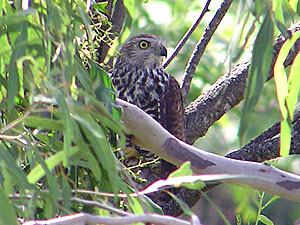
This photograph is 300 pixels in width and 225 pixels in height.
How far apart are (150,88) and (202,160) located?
4.65ft

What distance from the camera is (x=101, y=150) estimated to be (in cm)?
132

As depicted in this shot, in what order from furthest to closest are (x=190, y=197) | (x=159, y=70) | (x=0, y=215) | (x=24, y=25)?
(x=159, y=70) → (x=190, y=197) → (x=24, y=25) → (x=0, y=215)

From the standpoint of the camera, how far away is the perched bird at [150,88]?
2.97m

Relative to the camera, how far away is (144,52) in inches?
138

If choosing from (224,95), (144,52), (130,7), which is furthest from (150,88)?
(130,7)

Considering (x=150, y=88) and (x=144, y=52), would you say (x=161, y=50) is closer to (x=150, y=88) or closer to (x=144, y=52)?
(x=144, y=52)

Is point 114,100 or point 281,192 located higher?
point 114,100

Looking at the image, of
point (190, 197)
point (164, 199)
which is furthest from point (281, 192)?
point (164, 199)

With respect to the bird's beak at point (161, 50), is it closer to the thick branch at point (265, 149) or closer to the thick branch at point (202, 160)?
the thick branch at point (265, 149)

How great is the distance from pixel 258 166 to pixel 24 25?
702 millimetres

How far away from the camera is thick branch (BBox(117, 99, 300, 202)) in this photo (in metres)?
1.82

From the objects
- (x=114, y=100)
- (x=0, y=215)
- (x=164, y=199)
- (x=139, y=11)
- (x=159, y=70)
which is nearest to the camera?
(x=0, y=215)

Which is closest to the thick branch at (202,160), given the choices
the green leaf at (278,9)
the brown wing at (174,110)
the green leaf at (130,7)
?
the green leaf at (130,7)

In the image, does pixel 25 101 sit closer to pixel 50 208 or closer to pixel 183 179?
pixel 50 208
